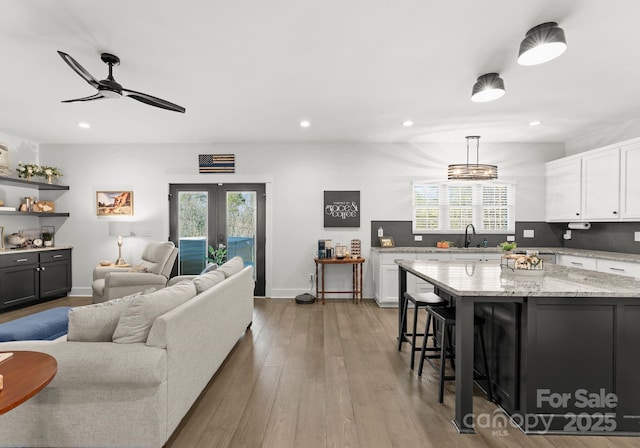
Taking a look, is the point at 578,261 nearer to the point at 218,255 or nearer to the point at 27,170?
the point at 218,255

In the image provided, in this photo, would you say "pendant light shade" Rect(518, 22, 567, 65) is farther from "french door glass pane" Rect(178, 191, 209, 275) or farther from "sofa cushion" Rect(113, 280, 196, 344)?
"french door glass pane" Rect(178, 191, 209, 275)

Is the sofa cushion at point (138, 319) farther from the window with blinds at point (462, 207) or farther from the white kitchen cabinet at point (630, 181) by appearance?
the white kitchen cabinet at point (630, 181)

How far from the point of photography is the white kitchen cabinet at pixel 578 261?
4.27 meters

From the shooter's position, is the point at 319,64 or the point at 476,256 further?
the point at 476,256

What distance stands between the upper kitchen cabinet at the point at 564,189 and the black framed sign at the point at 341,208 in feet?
11.2

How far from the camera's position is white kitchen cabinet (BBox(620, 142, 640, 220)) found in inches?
152

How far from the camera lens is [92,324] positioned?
Answer: 1774mm

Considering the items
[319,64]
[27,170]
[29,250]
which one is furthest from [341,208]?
[27,170]

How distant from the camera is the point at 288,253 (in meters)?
5.56

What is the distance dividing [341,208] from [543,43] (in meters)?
3.74

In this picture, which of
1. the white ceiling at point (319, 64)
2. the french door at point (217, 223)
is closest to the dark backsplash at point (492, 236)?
the white ceiling at point (319, 64)

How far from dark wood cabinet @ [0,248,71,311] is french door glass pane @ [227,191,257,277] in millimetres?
2937

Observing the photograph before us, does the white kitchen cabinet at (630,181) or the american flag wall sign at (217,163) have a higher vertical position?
the american flag wall sign at (217,163)

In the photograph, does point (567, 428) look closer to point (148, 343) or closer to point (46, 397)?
point (148, 343)
